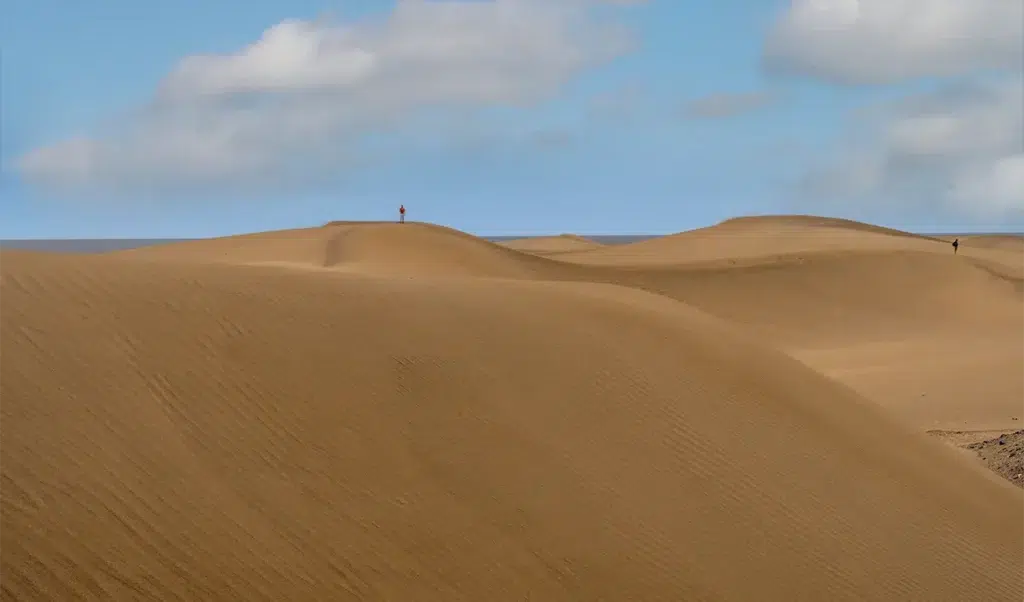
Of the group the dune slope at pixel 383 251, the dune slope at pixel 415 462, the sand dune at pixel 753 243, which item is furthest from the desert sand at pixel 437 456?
the sand dune at pixel 753 243

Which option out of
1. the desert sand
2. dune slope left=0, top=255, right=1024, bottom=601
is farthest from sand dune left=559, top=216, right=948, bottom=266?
dune slope left=0, top=255, right=1024, bottom=601

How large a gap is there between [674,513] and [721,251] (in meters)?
32.7

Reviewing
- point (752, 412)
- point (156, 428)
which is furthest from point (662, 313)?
point (156, 428)

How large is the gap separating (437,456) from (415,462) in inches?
7.7

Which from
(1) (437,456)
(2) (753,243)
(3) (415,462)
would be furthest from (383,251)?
(3) (415,462)

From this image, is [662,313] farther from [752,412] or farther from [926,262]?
[926,262]

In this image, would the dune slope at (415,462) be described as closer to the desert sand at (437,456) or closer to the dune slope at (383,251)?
the desert sand at (437,456)

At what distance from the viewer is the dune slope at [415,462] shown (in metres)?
6.22

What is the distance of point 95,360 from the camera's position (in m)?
7.21

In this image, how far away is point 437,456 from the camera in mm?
7375

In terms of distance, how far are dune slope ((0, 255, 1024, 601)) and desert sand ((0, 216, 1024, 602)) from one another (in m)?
0.02

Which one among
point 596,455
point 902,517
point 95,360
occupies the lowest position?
point 902,517

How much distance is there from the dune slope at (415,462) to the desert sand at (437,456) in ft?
0.07

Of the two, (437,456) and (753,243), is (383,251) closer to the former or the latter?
(753,243)
